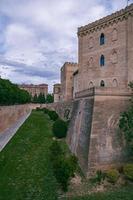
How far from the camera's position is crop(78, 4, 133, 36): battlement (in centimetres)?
3341

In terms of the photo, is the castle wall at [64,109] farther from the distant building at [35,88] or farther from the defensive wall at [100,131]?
the distant building at [35,88]

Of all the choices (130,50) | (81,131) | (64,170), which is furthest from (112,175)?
(130,50)

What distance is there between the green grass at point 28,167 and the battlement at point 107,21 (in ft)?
42.8

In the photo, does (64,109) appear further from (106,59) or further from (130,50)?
(130,50)

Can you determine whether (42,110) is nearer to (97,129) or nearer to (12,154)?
(12,154)

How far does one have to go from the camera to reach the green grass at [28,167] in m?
20.7

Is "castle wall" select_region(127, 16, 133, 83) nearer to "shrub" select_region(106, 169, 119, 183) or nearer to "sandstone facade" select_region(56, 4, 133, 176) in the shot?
"sandstone facade" select_region(56, 4, 133, 176)

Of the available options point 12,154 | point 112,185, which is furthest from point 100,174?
point 12,154

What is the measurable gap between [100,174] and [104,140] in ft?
→ 9.56

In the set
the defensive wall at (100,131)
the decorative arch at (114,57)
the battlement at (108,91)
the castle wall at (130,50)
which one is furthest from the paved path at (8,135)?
the castle wall at (130,50)

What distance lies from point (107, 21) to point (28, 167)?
2003 cm

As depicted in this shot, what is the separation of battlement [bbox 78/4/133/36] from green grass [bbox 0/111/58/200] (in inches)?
513

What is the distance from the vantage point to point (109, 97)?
25.7 meters

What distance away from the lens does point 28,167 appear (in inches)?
985
